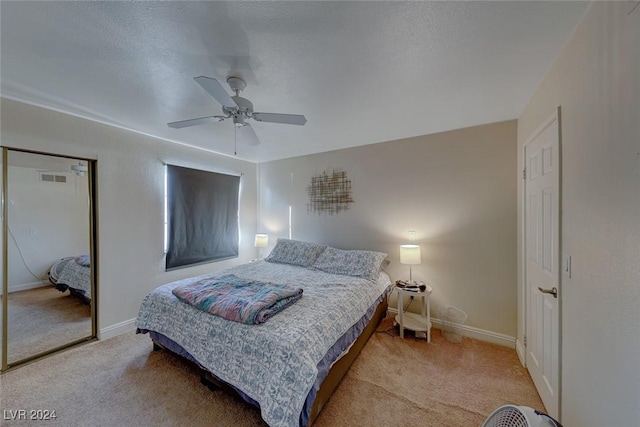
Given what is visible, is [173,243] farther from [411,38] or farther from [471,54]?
[471,54]

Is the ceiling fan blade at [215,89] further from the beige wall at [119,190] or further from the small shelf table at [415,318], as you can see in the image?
the small shelf table at [415,318]

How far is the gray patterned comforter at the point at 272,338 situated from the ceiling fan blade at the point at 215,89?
1.56m

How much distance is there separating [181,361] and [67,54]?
2.52 meters

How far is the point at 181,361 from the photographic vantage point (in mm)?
2152

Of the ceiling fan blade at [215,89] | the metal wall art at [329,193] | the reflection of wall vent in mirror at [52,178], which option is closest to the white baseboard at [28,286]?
the reflection of wall vent in mirror at [52,178]

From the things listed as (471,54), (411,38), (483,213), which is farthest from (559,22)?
(483,213)

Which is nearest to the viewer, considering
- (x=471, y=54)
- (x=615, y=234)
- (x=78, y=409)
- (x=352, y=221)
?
(x=615, y=234)

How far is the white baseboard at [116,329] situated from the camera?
8.32 feet

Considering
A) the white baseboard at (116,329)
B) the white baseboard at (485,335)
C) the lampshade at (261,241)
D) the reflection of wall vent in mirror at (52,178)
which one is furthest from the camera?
the lampshade at (261,241)

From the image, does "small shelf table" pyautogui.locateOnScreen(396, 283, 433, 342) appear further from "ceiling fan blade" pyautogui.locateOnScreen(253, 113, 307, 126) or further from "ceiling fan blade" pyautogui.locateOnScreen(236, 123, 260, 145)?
"ceiling fan blade" pyautogui.locateOnScreen(236, 123, 260, 145)

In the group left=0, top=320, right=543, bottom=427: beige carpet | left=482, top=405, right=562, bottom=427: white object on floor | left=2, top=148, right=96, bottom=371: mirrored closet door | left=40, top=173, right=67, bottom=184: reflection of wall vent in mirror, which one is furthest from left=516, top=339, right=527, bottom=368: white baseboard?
left=40, top=173, right=67, bottom=184: reflection of wall vent in mirror

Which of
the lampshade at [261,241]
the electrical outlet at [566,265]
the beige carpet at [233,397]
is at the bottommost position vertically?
the beige carpet at [233,397]

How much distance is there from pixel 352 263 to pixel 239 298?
1.50 m

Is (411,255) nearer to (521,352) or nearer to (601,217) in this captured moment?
(521,352)
